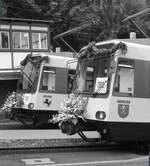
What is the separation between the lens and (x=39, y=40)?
1141 inches

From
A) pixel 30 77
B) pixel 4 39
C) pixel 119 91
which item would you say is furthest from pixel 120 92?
pixel 4 39

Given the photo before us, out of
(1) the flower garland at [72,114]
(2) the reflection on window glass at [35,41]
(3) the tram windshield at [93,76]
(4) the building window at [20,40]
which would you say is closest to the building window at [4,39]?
(4) the building window at [20,40]

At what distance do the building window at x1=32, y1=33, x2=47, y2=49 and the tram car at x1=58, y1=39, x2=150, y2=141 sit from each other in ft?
51.1

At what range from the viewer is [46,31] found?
29.2 metres

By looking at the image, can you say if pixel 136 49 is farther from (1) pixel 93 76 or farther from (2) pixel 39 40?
(2) pixel 39 40

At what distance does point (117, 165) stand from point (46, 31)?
1938cm

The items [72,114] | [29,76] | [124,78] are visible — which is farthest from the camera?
[29,76]

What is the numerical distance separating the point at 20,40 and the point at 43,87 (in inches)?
392

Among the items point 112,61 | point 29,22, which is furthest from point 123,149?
point 29,22

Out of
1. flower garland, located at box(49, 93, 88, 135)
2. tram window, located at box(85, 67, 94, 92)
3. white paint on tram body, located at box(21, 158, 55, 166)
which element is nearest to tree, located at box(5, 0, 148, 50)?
tram window, located at box(85, 67, 94, 92)

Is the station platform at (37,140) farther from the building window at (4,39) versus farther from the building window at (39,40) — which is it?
the building window at (39,40)

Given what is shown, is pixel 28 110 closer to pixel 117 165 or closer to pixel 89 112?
pixel 89 112

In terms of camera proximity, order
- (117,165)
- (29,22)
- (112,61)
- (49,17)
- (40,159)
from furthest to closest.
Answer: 1. (49,17)
2. (29,22)
3. (112,61)
4. (40,159)
5. (117,165)

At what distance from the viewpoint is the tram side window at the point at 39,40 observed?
28.7 metres
